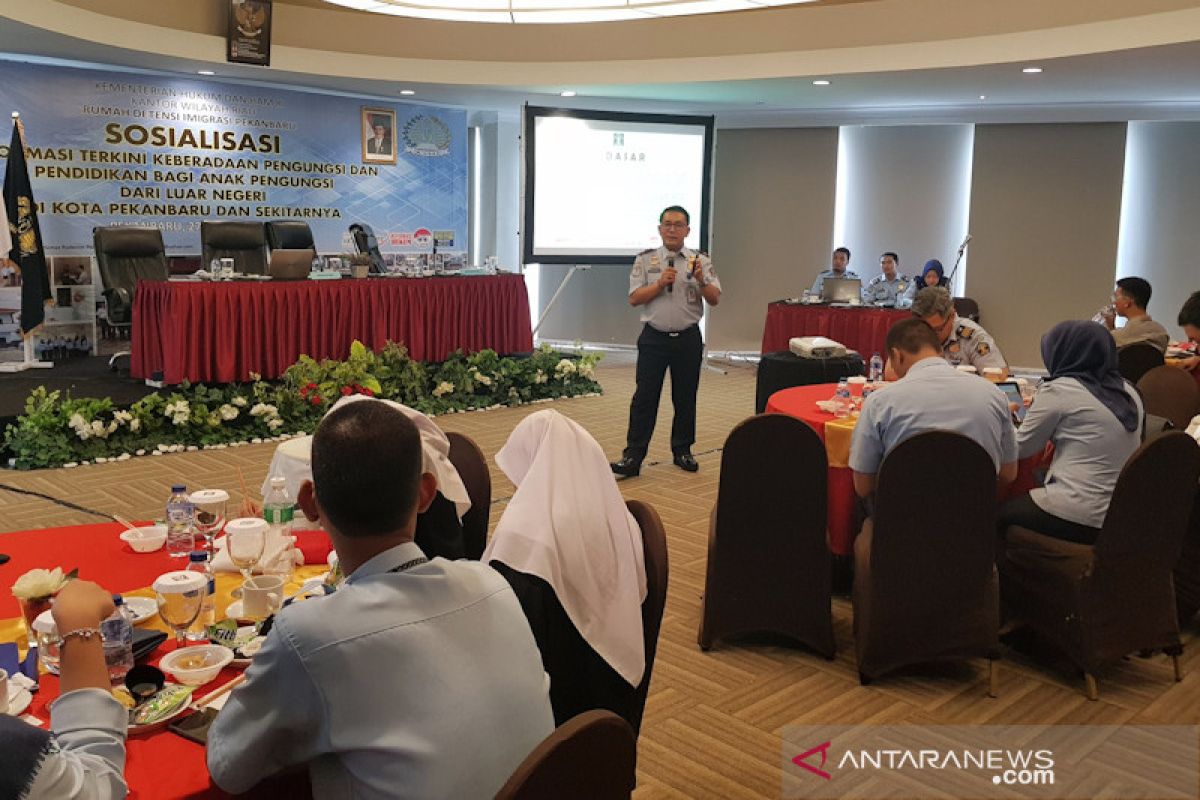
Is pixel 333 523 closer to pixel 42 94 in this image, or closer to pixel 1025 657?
pixel 1025 657

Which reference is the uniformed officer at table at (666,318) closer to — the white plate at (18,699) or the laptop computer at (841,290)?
the laptop computer at (841,290)

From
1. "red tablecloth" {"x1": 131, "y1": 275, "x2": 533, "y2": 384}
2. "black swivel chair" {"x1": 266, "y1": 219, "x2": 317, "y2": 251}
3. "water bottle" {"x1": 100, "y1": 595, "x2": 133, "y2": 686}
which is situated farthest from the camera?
"black swivel chair" {"x1": 266, "y1": 219, "x2": 317, "y2": 251}

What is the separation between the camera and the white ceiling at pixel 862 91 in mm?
8203

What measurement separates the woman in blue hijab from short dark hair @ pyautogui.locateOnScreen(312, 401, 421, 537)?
2.80m

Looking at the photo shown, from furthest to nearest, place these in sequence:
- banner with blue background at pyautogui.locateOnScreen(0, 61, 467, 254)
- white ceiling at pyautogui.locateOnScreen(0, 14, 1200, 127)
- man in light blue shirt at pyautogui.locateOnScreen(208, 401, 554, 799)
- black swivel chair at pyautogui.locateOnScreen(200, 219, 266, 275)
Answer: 1. banner with blue background at pyautogui.locateOnScreen(0, 61, 467, 254)
2. black swivel chair at pyautogui.locateOnScreen(200, 219, 266, 275)
3. white ceiling at pyautogui.locateOnScreen(0, 14, 1200, 127)
4. man in light blue shirt at pyautogui.locateOnScreen(208, 401, 554, 799)

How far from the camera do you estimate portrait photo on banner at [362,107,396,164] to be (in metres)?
11.1

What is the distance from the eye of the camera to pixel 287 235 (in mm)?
9406

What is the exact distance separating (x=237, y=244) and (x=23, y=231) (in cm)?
160

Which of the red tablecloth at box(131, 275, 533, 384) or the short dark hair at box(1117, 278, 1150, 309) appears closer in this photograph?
the short dark hair at box(1117, 278, 1150, 309)

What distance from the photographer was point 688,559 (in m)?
4.98

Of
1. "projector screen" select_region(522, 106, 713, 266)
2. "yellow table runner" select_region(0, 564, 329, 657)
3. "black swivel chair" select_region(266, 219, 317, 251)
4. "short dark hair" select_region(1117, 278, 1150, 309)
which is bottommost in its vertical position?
"yellow table runner" select_region(0, 564, 329, 657)

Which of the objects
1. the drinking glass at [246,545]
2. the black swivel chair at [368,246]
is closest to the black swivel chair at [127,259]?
the black swivel chair at [368,246]

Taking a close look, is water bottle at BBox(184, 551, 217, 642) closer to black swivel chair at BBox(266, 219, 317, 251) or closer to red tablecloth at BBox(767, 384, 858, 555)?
red tablecloth at BBox(767, 384, 858, 555)

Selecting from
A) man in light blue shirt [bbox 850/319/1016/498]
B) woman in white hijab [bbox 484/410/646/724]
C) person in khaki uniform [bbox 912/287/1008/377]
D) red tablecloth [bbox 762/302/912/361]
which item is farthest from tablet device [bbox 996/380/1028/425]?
red tablecloth [bbox 762/302/912/361]
